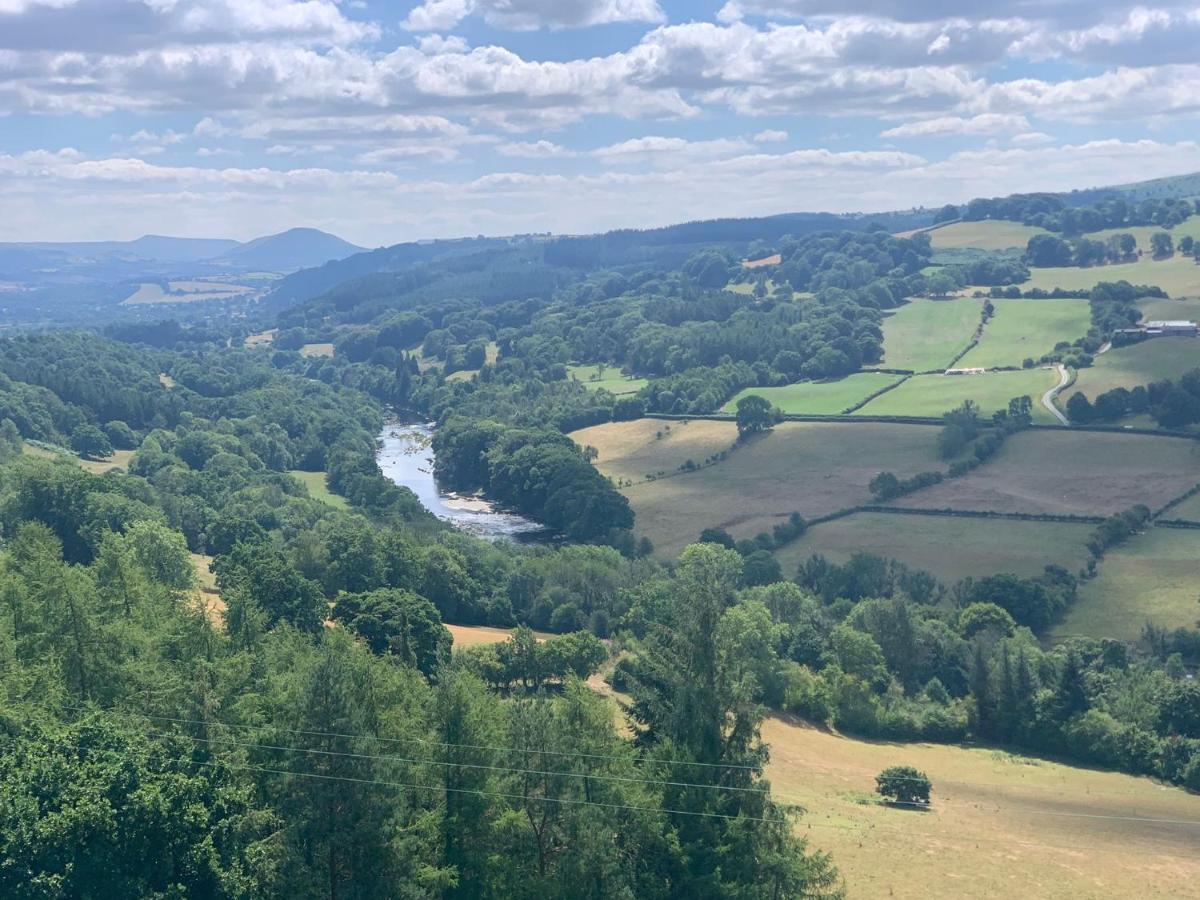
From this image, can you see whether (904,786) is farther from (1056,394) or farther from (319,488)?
Result: (1056,394)

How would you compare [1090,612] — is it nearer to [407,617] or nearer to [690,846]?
[407,617]

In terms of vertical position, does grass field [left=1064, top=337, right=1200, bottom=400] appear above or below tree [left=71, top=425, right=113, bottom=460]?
above

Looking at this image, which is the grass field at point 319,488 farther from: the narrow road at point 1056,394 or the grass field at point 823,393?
the narrow road at point 1056,394

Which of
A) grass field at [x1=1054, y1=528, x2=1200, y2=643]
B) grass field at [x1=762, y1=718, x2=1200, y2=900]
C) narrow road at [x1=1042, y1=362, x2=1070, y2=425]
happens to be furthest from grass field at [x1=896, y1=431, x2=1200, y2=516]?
grass field at [x1=762, y1=718, x2=1200, y2=900]

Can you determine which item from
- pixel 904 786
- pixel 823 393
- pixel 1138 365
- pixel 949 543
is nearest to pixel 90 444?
pixel 823 393

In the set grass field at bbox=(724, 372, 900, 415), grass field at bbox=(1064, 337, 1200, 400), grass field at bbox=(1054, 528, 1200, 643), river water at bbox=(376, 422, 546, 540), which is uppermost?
grass field at bbox=(1064, 337, 1200, 400)

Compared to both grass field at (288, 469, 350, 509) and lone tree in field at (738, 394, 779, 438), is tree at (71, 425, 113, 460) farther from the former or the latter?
lone tree in field at (738, 394, 779, 438)
